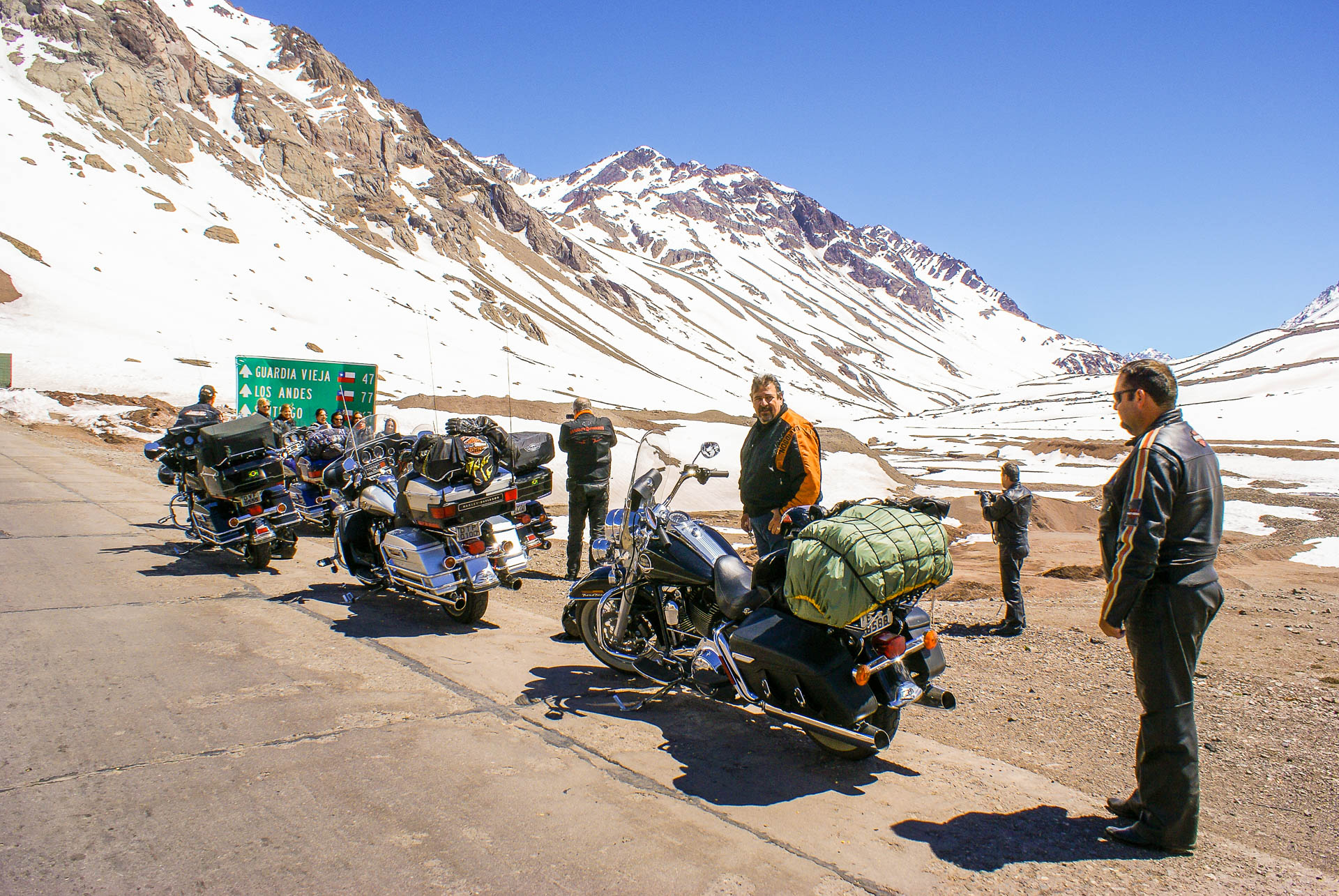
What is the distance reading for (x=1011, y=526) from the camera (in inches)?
312

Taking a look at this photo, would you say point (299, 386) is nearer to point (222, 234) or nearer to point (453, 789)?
point (453, 789)

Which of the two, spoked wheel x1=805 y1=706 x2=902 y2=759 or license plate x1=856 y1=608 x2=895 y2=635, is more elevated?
license plate x1=856 y1=608 x2=895 y2=635

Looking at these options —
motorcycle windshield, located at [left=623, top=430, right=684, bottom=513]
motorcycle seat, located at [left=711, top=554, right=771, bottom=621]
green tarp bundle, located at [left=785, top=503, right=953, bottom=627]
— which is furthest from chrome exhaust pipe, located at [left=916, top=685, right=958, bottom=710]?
motorcycle windshield, located at [left=623, top=430, right=684, bottom=513]

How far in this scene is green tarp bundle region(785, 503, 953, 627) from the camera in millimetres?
3666

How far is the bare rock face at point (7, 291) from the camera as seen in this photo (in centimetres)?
3494

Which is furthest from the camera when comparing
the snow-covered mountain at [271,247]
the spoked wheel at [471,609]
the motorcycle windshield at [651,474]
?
the snow-covered mountain at [271,247]

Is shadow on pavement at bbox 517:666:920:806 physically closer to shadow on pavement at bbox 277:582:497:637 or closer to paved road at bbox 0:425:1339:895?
paved road at bbox 0:425:1339:895

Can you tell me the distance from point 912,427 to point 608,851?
236ft

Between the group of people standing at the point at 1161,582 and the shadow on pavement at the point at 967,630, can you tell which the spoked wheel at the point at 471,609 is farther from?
the group of people standing at the point at 1161,582

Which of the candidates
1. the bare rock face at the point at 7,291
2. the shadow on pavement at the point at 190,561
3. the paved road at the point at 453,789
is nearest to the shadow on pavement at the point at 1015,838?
the paved road at the point at 453,789

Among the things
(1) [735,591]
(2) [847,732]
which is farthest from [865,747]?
(1) [735,591]

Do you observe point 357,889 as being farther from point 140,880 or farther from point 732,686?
point 732,686

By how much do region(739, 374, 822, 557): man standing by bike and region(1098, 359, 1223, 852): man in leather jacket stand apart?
2111 millimetres

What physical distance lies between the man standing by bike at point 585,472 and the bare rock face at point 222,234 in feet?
215
